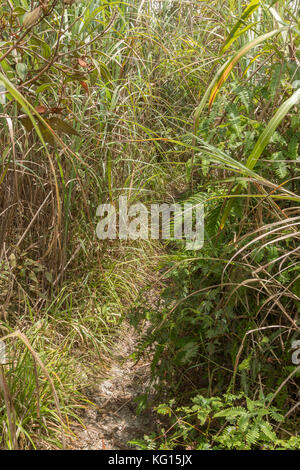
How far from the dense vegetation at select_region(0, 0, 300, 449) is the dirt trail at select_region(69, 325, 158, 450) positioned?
0.19 ft

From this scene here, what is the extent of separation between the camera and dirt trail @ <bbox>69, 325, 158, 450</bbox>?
1.96 m

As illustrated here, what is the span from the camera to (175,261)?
196 cm

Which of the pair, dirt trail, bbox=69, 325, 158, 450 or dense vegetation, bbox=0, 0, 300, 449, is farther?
dirt trail, bbox=69, 325, 158, 450

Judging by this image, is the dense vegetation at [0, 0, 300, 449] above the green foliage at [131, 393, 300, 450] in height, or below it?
above

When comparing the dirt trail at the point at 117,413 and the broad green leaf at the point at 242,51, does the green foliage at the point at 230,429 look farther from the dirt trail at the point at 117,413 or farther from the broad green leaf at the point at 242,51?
the broad green leaf at the point at 242,51

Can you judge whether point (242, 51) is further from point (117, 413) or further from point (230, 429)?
point (117, 413)

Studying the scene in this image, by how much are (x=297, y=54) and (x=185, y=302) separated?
90 cm

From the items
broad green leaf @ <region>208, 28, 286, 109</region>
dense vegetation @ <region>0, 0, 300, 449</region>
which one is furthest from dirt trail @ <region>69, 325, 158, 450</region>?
broad green leaf @ <region>208, 28, 286, 109</region>

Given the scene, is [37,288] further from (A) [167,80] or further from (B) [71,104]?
(A) [167,80]

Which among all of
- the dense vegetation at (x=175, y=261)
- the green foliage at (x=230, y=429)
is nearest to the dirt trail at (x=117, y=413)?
the dense vegetation at (x=175, y=261)

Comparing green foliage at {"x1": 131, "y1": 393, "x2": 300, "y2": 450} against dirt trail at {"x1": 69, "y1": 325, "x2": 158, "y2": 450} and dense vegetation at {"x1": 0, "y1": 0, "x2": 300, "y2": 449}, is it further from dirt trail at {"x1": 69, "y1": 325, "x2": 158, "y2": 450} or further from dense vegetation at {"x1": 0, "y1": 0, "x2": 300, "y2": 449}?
dirt trail at {"x1": 69, "y1": 325, "x2": 158, "y2": 450}
